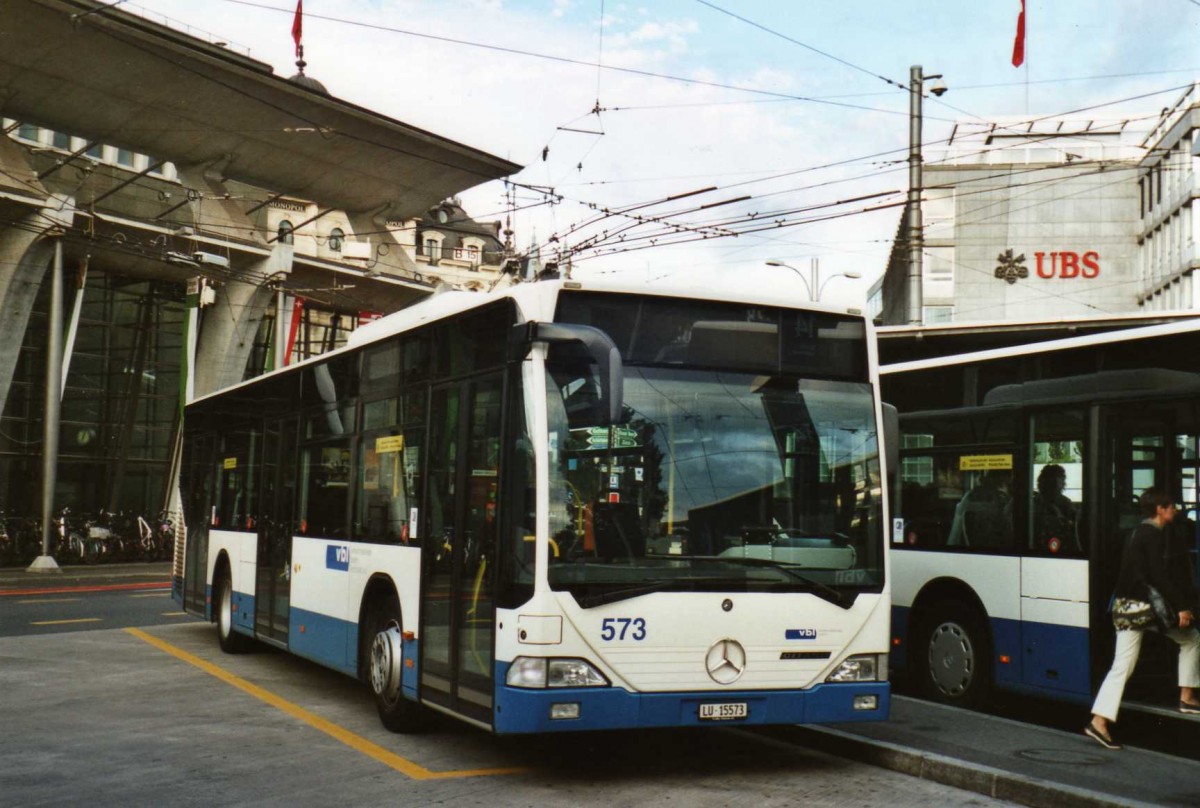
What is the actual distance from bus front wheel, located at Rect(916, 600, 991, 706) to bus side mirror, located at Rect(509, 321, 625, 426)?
14.1ft

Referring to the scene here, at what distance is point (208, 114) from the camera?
31656 mm

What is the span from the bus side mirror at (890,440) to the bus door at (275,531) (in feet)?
19.3

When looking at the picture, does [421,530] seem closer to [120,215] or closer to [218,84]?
[218,84]

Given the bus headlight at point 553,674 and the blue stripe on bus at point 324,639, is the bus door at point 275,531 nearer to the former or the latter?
the blue stripe on bus at point 324,639

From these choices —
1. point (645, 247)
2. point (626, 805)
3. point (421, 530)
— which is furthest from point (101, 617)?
point (626, 805)

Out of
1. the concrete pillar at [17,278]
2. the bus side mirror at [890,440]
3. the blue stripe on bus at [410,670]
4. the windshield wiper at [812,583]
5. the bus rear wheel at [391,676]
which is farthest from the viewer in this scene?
the concrete pillar at [17,278]

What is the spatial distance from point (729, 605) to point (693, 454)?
863 mm

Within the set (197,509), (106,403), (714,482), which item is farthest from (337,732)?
(106,403)

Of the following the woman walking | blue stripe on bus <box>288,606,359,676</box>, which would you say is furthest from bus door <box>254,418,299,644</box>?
the woman walking

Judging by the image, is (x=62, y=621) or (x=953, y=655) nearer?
(x=953, y=655)

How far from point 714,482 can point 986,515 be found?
3468 mm

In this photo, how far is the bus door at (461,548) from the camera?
24.7ft

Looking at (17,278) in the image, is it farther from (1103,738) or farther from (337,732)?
(1103,738)

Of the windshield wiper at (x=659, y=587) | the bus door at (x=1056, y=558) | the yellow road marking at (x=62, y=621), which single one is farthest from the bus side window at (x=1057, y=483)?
the yellow road marking at (x=62, y=621)
